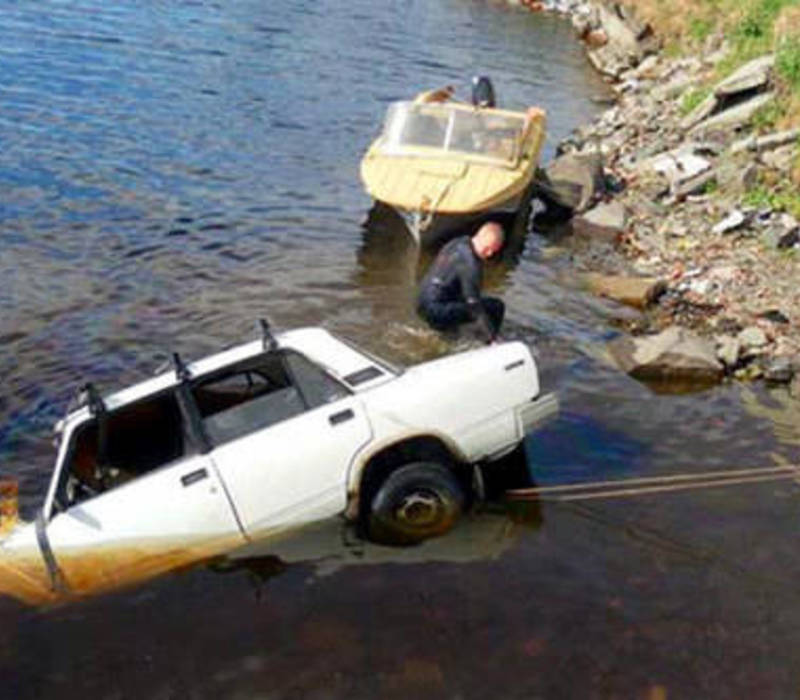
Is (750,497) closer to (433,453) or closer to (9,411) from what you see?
(433,453)

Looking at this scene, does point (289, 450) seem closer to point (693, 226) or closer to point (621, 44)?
point (693, 226)

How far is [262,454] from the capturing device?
8.83 metres

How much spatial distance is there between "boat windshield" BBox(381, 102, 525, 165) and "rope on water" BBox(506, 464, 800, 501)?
8.82m

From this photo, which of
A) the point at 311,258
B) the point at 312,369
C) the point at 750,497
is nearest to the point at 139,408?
the point at 312,369

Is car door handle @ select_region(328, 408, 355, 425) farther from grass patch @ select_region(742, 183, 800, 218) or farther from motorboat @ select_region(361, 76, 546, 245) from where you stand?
grass patch @ select_region(742, 183, 800, 218)

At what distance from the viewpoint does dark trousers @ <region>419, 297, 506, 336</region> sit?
39.3ft

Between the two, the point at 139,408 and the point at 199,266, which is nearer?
the point at 139,408

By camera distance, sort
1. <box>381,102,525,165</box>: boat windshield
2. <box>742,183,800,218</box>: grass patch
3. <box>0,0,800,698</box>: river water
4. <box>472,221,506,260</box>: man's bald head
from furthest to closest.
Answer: <box>381,102,525,165</box>: boat windshield, <box>742,183,800,218</box>: grass patch, <box>472,221,506,260</box>: man's bald head, <box>0,0,800,698</box>: river water

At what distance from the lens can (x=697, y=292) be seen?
15367 mm

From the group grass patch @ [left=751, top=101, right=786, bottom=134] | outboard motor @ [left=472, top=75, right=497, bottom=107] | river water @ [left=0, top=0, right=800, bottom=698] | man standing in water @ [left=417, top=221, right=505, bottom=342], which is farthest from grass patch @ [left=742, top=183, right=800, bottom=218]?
man standing in water @ [left=417, top=221, right=505, bottom=342]

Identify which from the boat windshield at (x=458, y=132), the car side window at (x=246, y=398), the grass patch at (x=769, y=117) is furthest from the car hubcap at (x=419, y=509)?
the grass patch at (x=769, y=117)

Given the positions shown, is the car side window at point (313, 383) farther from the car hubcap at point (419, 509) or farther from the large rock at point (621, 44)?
the large rock at point (621, 44)

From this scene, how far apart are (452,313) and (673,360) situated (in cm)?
292

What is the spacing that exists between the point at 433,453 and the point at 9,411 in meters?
5.18
